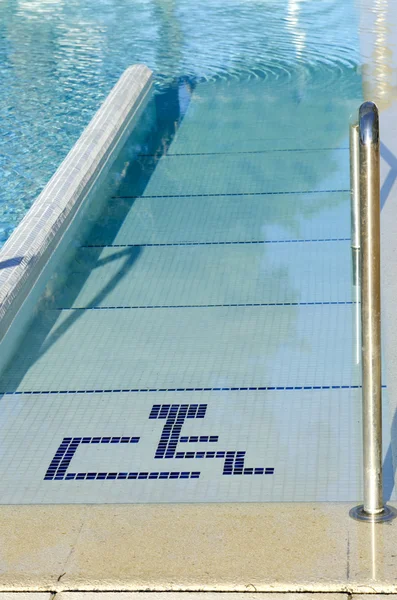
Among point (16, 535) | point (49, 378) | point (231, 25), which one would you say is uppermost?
point (16, 535)

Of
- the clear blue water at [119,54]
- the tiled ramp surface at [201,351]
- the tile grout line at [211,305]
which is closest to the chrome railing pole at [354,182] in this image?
the tiled ramp surface at [201,351]

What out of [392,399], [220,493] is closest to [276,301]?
[392,399]

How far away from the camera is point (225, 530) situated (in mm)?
2955

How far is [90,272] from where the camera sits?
5.75 meters

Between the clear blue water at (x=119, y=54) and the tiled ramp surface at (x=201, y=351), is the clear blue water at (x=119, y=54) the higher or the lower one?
the lower one

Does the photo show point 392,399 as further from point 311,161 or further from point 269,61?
point 269,61

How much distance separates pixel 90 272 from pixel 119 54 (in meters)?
7.05

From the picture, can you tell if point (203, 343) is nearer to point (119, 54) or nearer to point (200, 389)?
point (200, 389)

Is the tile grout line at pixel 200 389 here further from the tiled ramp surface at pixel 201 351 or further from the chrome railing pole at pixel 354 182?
the chrome railing pole at pixel 354 182

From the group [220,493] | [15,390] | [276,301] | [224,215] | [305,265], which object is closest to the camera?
[220,493]

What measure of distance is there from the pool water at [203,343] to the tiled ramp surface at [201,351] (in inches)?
0.4

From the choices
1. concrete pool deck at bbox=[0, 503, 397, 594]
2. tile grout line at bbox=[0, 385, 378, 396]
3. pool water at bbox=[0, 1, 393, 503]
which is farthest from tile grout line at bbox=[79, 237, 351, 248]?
concrete pool deck at bbox=[0, 503, 397, 594]

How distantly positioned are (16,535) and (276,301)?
2.45 metres

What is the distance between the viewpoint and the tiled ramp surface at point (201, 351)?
3609 mm
